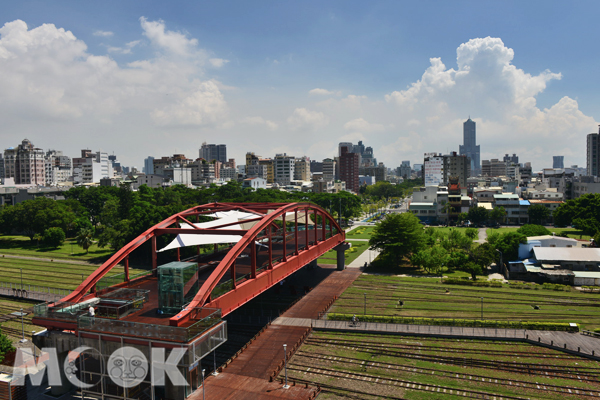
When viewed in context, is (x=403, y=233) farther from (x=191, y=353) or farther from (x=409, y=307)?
(x=191, y=353)

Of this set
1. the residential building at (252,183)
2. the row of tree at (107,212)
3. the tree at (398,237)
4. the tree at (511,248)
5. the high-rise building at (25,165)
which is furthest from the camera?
the high-rise building at (25,165)

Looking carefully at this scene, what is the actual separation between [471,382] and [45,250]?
82.0 m

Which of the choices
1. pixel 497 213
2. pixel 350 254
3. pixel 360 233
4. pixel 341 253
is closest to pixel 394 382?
pixel 341 253

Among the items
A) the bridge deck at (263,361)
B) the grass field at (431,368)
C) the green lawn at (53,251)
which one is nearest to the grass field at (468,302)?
the bridge deck at (263,361)

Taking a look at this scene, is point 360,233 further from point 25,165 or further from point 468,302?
point 25,165

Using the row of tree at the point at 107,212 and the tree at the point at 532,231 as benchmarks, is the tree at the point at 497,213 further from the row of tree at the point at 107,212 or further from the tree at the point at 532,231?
the row of tree at the point at 107,212

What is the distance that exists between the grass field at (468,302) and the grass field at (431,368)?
25.1 ft

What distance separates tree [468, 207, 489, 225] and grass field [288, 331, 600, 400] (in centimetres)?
8289

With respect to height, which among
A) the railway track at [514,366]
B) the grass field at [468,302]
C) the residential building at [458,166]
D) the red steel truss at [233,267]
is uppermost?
the residential building at [458,166]

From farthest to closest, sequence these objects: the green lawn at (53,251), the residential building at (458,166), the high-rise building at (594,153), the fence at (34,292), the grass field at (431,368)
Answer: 1. the residential building at (458,166)
2. the high-rise building at (594,153)
3. the green lawn at (53,251)
4. the fence at (34,292)
5. the grass field at (431,368)

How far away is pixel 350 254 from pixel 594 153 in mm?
166358

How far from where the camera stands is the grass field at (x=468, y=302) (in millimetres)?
42750

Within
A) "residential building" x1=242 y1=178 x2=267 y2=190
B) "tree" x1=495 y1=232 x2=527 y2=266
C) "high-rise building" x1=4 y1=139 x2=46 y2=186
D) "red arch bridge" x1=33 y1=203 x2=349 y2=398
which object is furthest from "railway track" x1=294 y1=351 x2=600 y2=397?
"high-rise building" x1=4 y1=139 x2=46 y2=186

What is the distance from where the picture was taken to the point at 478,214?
4434 inches
